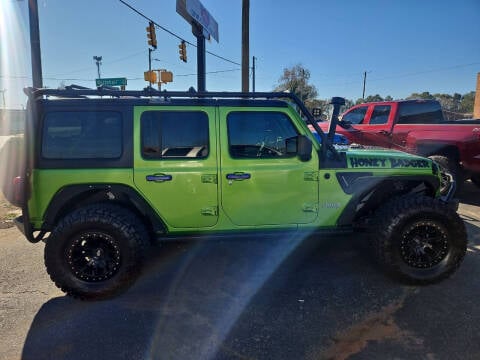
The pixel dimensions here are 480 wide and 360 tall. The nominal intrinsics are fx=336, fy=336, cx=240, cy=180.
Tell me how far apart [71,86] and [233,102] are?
5.90 feet

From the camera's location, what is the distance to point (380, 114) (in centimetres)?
852

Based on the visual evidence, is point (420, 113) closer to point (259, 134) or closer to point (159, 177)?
point (259, 134)

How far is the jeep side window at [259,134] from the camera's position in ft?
11.1

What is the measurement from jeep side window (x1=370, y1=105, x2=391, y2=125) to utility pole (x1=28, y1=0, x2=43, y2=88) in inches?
349

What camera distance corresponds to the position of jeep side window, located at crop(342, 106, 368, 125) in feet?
29.8

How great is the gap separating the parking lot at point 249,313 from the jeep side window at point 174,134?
140 centimetres

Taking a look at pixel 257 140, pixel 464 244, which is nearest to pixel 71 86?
pixel 257 140

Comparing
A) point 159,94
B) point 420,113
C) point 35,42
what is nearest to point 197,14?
point 35,42

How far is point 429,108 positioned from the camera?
8203 mm

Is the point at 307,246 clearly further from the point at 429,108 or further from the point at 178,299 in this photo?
the point at 429,108

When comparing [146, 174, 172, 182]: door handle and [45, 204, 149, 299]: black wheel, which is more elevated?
[146, 174, 172, 182]: door handle

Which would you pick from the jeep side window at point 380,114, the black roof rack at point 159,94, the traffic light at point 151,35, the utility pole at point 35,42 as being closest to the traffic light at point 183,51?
the traffic light at point 151,35

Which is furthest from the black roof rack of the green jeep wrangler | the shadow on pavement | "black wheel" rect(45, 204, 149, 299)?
the shadow on pavement

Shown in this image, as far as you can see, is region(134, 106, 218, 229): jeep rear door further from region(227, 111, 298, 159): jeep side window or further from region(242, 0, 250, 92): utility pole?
region(242, 0, 250, 92): utility pole
